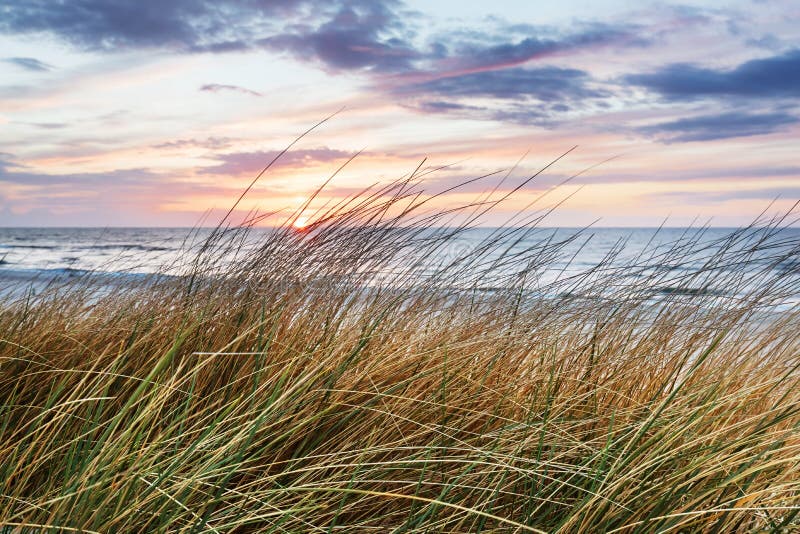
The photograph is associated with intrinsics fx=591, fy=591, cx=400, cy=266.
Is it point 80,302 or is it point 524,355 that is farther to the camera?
point 80,302

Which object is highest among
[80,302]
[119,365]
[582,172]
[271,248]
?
[582,172]

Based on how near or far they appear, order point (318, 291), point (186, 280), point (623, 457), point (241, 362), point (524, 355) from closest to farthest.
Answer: point (623, 457) < point (241, 362) < point (524, 355) < point (318, 291) < point (186, 280)

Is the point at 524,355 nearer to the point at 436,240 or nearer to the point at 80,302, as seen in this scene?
the point at 436,240

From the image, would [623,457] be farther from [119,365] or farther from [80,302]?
[80,302]

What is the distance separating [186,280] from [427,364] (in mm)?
1683

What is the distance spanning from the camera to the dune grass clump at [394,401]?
1.56 meters

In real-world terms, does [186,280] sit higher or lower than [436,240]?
lower

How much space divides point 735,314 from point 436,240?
151 cm

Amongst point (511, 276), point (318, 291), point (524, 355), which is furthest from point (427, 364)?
point (511, 276)

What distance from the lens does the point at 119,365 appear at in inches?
97.3

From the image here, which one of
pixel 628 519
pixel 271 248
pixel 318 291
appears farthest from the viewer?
pixel 271 248

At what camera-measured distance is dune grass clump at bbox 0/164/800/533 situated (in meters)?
1.56

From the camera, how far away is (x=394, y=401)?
2.13m

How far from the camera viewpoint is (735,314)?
9.47 ft
